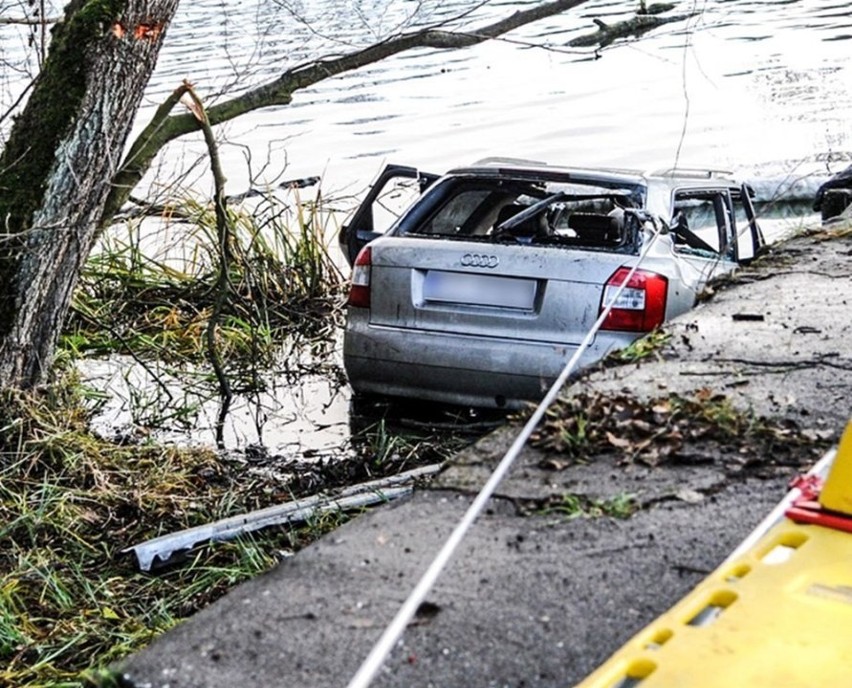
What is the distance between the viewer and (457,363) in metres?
7.12

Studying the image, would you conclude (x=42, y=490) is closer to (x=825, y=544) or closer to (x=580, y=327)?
(x=580, y=327)

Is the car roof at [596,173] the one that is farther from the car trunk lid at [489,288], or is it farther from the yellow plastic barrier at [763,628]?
the yellow plastic barrier at [763,628]

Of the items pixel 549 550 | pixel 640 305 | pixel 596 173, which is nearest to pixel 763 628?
pixel 549 550

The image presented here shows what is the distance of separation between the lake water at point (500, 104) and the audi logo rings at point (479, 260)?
1.48 m

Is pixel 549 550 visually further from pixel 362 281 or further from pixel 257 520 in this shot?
pixel 362 281

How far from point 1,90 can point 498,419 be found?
419 cm

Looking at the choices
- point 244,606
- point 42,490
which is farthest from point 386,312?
point 244,606

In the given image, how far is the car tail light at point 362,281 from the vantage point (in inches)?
291

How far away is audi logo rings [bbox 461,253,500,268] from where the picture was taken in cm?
706

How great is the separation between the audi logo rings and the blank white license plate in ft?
0.18

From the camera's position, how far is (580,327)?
6.93m

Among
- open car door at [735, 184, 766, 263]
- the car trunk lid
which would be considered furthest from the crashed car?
open car door at [735, 184, 766, 263]

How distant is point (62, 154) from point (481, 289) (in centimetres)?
229

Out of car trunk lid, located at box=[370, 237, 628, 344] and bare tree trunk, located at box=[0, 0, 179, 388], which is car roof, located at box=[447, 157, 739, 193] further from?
bare tree trunk, located at box=[0, 0, 179, 388]
